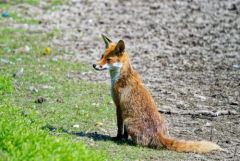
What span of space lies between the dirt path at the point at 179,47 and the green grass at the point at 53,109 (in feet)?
1.80

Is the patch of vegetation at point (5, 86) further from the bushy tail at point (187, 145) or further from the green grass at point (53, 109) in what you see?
the bushy tail at point (187, 145)

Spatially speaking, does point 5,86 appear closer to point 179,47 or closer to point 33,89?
point 33,89

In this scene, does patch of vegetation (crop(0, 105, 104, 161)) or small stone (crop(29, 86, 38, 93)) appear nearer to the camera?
patch of vegetation (crop(0, 105, 104, 161))

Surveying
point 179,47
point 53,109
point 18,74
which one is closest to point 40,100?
point 53,109

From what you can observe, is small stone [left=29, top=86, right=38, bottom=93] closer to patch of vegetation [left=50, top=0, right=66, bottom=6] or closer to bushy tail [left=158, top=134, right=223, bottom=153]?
bushy tail [left=158, top=134, right=223, bottom=153]

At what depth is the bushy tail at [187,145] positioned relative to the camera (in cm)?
827

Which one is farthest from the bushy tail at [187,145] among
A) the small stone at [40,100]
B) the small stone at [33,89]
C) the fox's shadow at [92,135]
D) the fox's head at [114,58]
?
the small stone at [33,89]

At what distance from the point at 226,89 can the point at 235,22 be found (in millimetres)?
4343

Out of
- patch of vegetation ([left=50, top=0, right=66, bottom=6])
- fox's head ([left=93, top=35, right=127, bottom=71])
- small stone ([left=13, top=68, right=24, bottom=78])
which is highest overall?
fox's head ([left=93, top=35, right=127, bottom=71])

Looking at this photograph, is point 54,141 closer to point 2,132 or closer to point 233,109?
point 2,132

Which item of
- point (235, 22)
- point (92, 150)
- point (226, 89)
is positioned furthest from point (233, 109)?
point (235, 22)

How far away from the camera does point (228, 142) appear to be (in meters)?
8.86

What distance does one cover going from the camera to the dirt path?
9.84 m

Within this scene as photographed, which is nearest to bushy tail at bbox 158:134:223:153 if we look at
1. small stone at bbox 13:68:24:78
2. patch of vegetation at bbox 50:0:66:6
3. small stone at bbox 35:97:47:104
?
small stone at bbox 35:97:47:104
